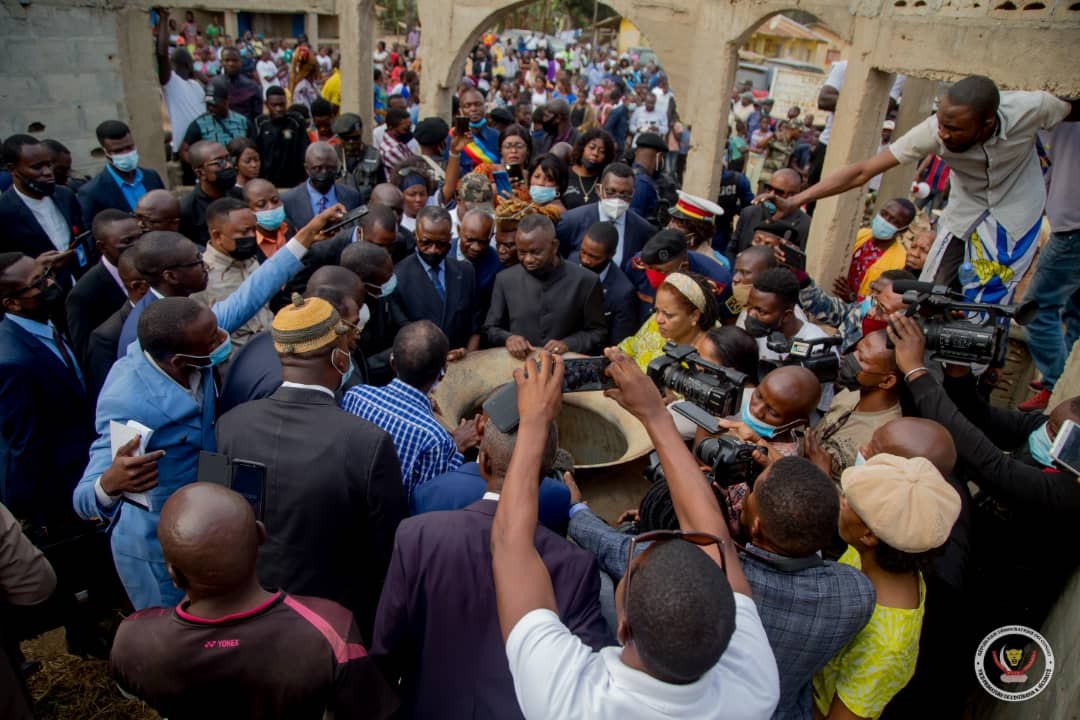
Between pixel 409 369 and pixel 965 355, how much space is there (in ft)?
8.47

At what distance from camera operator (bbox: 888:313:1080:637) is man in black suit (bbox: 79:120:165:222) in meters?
6.14

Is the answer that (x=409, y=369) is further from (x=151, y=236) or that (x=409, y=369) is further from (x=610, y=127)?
(x=610, y=127)

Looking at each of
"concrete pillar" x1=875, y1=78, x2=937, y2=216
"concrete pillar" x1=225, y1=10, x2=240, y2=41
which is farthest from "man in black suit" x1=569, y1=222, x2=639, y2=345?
"concrete pillar" x1=225, y1=10, x2=240, y2=41

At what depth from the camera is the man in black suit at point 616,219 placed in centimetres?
592

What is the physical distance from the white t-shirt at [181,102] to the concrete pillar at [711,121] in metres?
6.49

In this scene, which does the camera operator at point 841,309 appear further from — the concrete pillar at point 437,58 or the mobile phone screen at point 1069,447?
the concrete pillar at point 437,58

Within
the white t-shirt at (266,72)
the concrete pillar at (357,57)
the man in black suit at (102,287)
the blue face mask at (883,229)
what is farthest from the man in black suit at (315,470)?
the white t-shirt at (266,72)

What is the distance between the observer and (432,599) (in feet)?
6.74

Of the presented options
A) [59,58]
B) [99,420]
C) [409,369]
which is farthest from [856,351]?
[59,58]

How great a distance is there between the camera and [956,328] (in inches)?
124

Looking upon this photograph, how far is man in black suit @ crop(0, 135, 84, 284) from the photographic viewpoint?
521 cm

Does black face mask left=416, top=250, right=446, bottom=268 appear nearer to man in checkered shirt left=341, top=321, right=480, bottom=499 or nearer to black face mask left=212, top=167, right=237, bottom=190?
man in checkered shirt left=341, top=321, right=480, bottom=499

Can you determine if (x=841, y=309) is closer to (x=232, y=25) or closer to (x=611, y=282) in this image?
(x=611, y=282)

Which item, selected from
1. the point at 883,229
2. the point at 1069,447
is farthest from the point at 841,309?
the point at 1069,447
